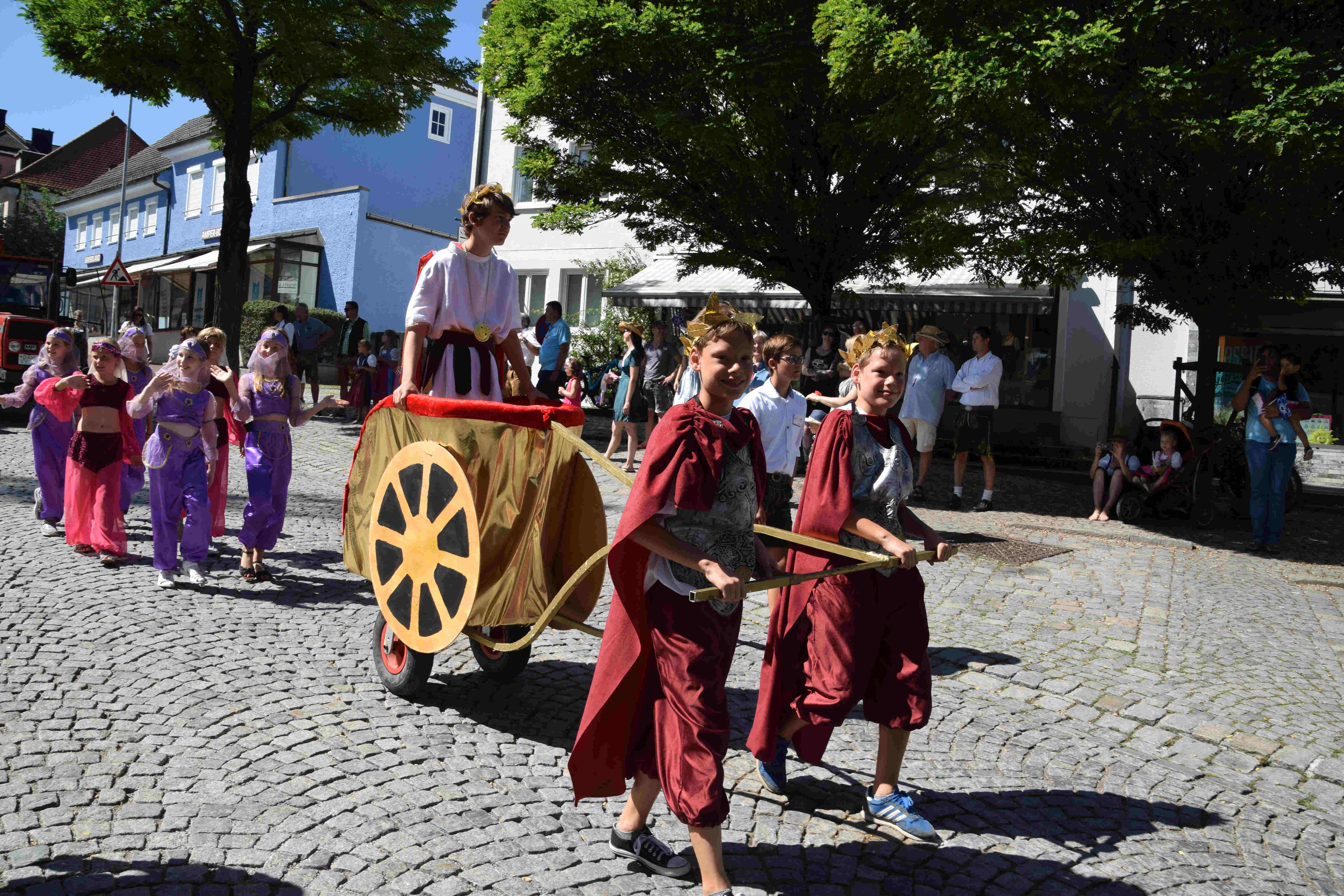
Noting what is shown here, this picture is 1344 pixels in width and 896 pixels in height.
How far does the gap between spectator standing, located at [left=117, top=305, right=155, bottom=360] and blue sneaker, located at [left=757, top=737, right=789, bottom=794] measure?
6.76 meters

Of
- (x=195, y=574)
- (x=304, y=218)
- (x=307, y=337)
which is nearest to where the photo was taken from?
(x=195, y=574)

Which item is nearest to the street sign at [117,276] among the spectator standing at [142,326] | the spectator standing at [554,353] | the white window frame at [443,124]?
the spectator standing at [142,326]

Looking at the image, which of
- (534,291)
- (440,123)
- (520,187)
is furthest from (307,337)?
(440,123)

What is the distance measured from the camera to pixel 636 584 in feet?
10.1

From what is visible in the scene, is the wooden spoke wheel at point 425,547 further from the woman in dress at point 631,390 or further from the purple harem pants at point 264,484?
the woman in dress at point 631,390

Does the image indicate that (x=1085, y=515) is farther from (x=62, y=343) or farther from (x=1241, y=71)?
(x=62, y=343)

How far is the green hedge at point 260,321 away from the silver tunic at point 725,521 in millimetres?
25571

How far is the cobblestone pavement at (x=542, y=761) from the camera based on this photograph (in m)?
A: 3.20

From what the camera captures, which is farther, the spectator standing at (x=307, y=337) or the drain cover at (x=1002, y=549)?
the spectator standing at (x=307, y=337)

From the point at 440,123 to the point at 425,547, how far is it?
34.6 meters

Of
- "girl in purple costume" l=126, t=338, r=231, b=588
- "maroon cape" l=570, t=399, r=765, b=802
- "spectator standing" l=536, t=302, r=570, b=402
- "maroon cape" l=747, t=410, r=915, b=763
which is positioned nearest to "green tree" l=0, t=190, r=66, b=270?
"spectator standing" l=536, t=302, r=570, b=402

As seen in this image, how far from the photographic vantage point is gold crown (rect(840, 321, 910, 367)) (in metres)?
3.64

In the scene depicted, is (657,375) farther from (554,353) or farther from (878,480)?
(878,480)

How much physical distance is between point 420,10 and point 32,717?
16.2 m
